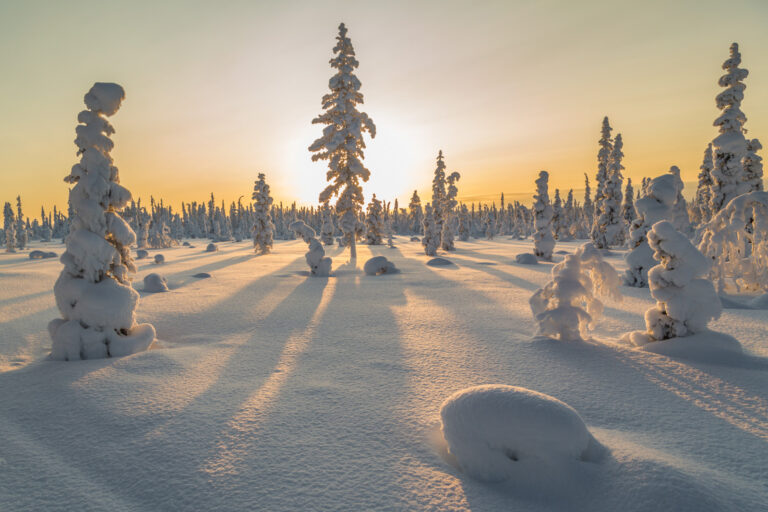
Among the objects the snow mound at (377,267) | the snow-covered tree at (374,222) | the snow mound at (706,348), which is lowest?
the snow mound at (706,348)

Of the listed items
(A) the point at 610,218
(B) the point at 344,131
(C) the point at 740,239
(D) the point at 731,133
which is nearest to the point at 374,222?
(B) the point at 344,131

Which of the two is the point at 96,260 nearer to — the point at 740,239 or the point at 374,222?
the point at 740,239

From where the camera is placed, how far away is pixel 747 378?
146 inches

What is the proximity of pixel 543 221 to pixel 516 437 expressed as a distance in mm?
19517

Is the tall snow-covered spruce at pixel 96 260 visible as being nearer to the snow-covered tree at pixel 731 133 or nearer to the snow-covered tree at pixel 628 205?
the snow-covered tree at pixel 731 133

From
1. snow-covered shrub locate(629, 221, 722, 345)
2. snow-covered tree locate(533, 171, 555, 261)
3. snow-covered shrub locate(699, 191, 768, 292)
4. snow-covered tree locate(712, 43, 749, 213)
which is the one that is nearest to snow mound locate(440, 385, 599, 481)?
snow-covered shrub locate(629, 221, 722, 345)

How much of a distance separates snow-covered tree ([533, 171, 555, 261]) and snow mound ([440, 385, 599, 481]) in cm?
1888

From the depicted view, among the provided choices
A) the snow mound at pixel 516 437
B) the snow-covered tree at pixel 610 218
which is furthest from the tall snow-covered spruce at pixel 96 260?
the snow-covered tree at pixel 610 218

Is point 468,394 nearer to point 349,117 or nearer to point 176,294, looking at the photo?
point 176,294

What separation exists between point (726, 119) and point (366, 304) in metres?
16.7

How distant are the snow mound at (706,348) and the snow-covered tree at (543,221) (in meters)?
15.8

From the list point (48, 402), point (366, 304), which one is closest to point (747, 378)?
point (366, 304)

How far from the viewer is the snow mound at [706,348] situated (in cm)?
417

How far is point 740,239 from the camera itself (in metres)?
6.58
